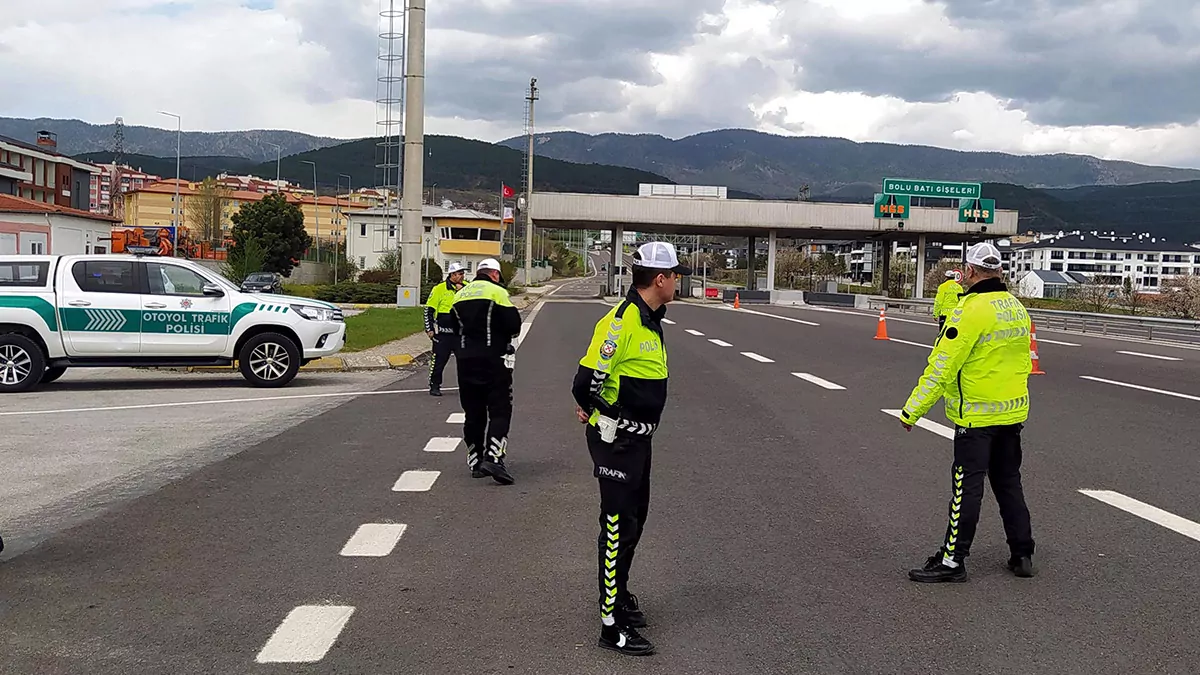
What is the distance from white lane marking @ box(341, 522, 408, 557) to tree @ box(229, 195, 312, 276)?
84.6 m

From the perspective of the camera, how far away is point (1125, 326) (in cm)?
3366

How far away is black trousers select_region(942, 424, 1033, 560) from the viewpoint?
19.7ft

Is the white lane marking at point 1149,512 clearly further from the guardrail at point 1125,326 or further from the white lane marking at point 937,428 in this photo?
the guardrail at point 1125,326

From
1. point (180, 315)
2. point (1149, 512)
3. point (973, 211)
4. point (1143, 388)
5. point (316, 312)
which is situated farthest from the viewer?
point (973, 211)

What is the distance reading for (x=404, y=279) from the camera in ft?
131

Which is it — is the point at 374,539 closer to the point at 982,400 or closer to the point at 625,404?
the point at 625,404

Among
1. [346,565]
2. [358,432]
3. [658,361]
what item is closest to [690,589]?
[658,361]

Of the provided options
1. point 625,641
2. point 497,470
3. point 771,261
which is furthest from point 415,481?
point 771,261

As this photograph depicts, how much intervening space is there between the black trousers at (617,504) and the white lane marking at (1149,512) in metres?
4.08

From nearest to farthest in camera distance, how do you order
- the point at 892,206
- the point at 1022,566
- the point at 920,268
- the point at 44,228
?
the point at 1022,566 → the point at 44,228 → the point at 892,206 → the point at 920,268

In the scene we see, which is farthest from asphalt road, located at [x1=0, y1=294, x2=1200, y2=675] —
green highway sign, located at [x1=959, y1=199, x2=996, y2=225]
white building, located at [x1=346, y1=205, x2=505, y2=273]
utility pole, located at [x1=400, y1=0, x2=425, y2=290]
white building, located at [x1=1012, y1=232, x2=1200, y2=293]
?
white building, located at [x1=1012, y1=232, x2=1200, y2=293]

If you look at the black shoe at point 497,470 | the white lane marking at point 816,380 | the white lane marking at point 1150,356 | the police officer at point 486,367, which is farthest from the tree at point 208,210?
the black shoe at point 497,470

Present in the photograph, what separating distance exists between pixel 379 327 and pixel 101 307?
12862mm

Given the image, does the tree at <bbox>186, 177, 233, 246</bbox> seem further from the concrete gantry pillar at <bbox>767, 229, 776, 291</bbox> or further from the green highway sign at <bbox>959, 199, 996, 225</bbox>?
the green highway sign at <bbox>959, 199, 996, 225</bbox>
